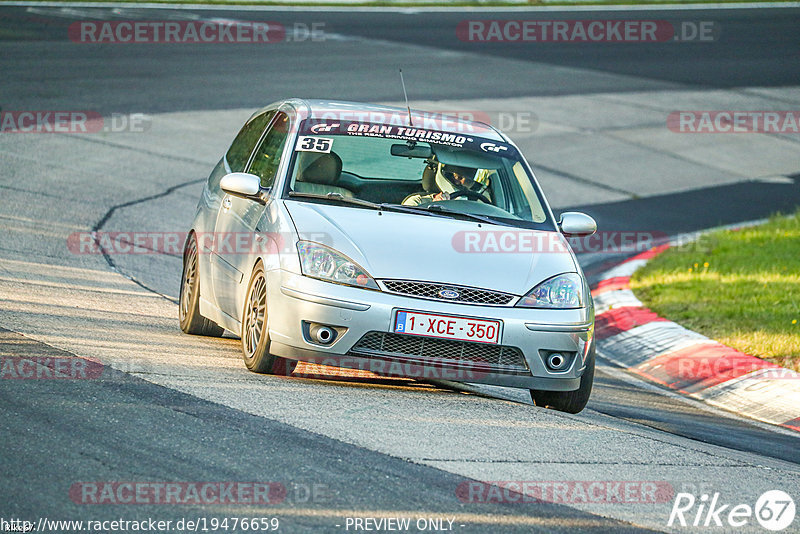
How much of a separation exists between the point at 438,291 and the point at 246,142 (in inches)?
105

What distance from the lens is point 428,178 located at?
7.92 metres

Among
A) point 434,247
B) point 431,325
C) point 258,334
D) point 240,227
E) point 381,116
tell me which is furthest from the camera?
point 381,116

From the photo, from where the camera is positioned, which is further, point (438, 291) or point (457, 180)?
point (457, 180)

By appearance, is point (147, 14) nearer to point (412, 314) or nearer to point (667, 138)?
point (667, 138)

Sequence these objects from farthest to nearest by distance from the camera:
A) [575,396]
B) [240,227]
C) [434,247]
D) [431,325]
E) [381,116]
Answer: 1. [381,116]
2. [240,227]
3. [575,396]
4. [434,247]
5. [431,325]

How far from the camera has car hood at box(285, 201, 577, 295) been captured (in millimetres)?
6625

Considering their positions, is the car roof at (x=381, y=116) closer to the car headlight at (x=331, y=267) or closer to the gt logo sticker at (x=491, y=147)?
the gt logo sticker at (x=491, y=147)

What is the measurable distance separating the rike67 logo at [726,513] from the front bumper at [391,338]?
1.38m

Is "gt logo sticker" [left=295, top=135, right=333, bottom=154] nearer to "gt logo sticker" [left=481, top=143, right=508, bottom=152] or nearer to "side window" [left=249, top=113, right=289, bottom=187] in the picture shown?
"side window" [left=249, top=113, right=289, bottom=187]

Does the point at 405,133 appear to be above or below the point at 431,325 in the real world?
above

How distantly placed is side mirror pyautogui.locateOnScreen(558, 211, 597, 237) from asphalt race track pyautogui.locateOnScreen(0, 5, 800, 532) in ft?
3.67

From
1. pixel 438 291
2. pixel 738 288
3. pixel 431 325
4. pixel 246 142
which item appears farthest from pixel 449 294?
pixel 738 288

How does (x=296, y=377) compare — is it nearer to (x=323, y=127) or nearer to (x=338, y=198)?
(x=338, y=198)

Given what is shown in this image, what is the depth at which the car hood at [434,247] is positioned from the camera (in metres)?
6.62
